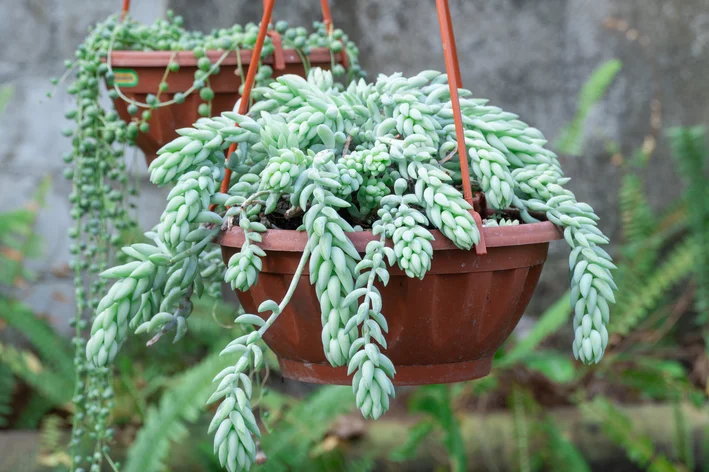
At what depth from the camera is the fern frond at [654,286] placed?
2644 millimetres

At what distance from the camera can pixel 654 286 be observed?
2.65 metres

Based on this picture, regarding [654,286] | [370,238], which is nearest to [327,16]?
[370,238]

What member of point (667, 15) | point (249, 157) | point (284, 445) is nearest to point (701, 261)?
point (667, 15)

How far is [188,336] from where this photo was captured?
2.76m

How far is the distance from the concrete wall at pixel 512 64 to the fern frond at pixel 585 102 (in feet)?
0.58

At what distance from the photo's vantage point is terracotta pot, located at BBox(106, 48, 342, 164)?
51.1 inches

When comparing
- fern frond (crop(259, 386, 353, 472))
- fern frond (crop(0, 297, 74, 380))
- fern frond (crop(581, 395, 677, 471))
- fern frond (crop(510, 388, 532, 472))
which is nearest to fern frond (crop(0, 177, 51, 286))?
fern frond (crop(0, 297, 74, 380))

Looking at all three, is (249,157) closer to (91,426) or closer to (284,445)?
(91,426)

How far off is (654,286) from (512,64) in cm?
98

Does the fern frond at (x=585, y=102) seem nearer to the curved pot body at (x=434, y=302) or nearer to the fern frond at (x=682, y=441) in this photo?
the fern frond at (x=682, y=441)

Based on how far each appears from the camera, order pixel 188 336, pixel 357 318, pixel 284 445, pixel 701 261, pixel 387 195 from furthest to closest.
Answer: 1. pixel 188 336
2. pixel 701 261
3. pixel 284 445
4. pixel 387 195
5. pixel 357 318

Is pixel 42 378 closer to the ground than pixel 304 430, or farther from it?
farther from it

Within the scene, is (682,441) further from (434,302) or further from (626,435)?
(434,302)

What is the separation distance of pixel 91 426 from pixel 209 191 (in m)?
0.71
